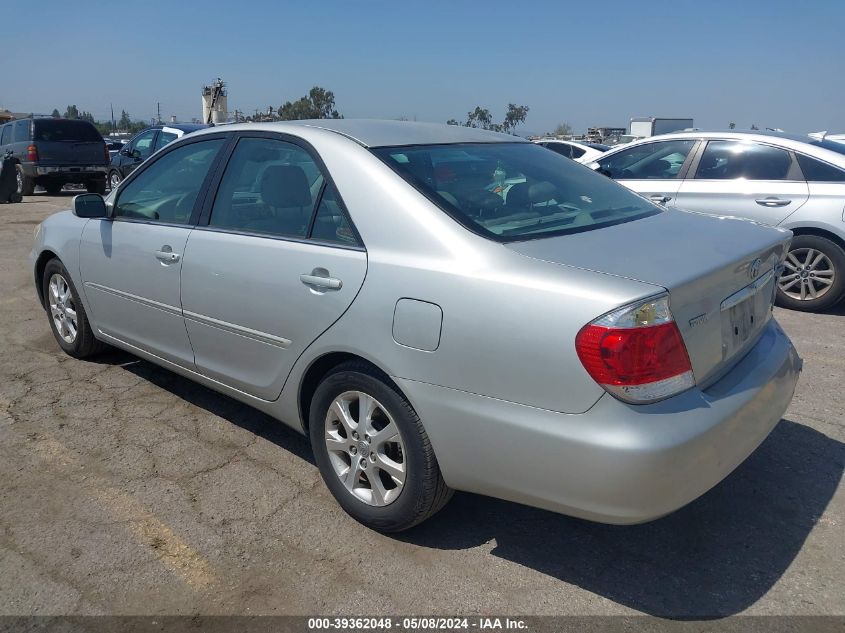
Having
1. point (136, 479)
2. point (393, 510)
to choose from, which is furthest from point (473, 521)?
point (136, 479)

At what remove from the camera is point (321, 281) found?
2951 mm

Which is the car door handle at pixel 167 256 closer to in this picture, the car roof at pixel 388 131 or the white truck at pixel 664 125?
the car roof at pixel 388 131

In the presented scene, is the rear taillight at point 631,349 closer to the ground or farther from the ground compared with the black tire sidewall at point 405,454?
farther from the ground

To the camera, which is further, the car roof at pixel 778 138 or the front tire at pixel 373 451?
the car roof at pixel 778 138

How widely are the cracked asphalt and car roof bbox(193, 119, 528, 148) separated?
161 centimetres

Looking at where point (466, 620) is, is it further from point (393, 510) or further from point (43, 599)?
point (43, 599)

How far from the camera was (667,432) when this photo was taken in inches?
90.4

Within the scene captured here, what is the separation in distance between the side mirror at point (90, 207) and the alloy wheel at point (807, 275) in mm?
5510

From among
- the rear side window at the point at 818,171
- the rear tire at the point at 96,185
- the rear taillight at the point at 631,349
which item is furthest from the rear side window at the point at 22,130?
the rear taillight at the point at 631,349

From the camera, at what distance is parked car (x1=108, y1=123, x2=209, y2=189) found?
15.7m

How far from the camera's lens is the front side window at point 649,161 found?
723 cm

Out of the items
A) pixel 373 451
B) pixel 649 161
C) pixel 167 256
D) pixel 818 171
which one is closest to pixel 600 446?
pixel 373 451

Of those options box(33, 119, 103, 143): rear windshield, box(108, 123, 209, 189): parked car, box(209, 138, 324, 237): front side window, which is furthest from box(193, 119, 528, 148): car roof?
box(33, 119, 103, 143): rear windshield

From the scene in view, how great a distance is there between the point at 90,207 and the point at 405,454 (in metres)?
2.64
